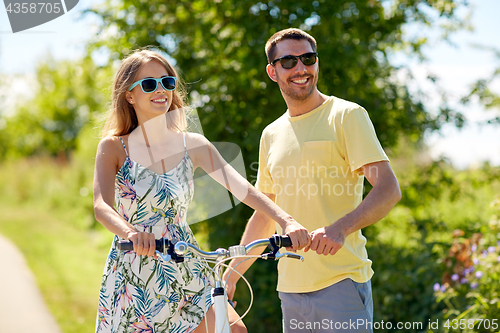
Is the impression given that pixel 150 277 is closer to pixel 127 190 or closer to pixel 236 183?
pixel 127 190

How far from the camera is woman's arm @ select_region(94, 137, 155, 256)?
1.95 meters

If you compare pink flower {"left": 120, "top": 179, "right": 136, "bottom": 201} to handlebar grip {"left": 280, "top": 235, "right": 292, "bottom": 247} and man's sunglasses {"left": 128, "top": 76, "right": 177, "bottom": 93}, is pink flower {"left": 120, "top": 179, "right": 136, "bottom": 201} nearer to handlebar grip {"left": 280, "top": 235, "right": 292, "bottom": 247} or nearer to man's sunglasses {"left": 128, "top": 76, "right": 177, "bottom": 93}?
man's sunglasses {"left": 128, "top": 76, "right": 177, "bottom": 93}

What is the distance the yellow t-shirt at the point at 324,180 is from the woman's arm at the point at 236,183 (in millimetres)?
233

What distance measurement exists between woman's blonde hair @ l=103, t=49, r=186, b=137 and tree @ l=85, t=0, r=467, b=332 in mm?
2184

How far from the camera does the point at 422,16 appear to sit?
18.8 feet

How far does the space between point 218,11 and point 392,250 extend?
335cm

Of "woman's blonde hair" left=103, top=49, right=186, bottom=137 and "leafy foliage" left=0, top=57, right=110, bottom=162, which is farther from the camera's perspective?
"leafy foliage" left=0, top=57, right=110, bottom=162

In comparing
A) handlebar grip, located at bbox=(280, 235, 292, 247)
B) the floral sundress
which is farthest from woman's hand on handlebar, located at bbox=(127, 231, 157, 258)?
handlebar grip, located at bbox=(280, 235, 292, 247)

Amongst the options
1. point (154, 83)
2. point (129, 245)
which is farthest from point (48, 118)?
point (129, 245)

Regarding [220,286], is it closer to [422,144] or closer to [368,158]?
[368,158]

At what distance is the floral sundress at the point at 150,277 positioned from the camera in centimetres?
232

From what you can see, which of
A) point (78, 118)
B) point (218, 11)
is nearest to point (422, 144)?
point (218, 11)

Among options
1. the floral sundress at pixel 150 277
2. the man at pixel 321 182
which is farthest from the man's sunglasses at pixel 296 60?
the floral sundress at pixel 150 277

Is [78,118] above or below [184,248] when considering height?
below
